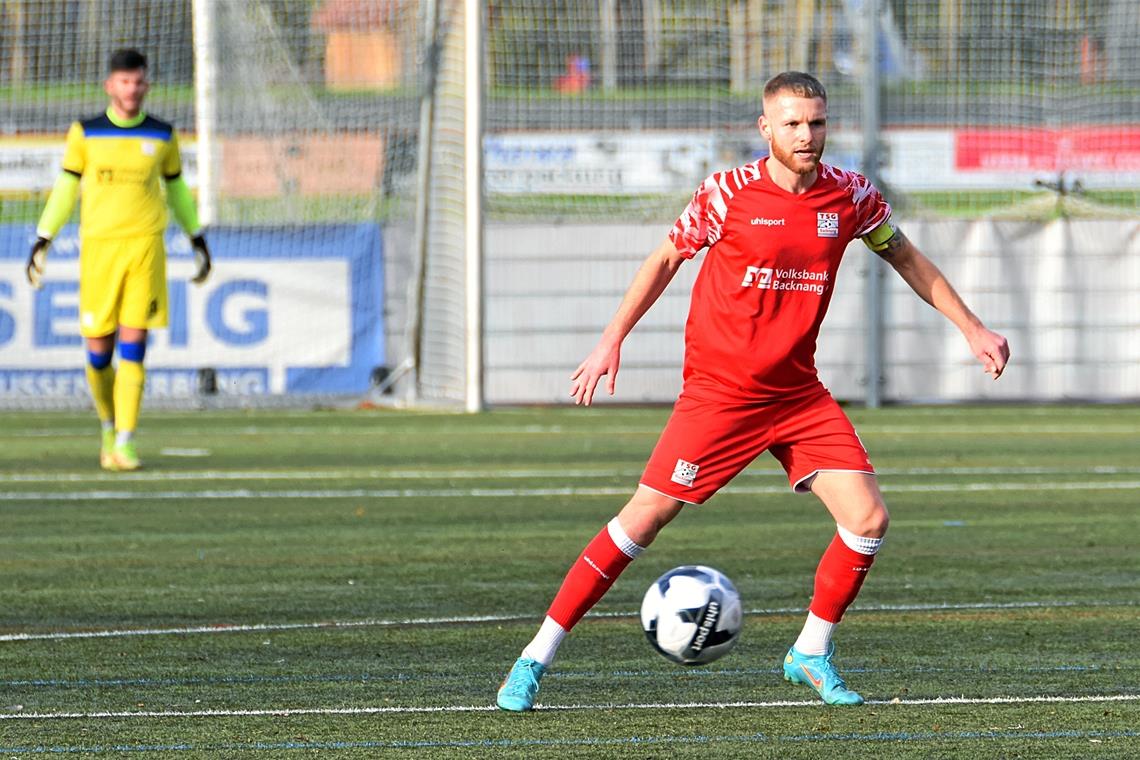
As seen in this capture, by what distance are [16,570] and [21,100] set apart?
1196 cm

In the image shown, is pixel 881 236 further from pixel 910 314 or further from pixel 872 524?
pixel 910 314

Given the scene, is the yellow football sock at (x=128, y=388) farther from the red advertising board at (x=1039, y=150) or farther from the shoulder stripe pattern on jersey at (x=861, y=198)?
the red advertising board at (x=1039, y=150)

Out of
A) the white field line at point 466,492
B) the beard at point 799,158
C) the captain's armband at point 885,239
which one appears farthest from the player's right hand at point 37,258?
the beard at point 799,158

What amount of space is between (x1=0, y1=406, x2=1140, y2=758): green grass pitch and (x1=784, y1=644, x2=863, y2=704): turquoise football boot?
0.24 ft

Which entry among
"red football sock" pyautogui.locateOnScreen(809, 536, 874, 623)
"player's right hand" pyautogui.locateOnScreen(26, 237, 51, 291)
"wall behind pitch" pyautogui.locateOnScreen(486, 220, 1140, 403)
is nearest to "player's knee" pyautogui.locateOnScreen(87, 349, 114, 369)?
"player's right hand" pyautogui.locateOnScreen(26, 237, 51, 291)

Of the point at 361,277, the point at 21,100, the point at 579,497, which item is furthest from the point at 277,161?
the point at 579,497

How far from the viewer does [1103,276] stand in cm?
1819

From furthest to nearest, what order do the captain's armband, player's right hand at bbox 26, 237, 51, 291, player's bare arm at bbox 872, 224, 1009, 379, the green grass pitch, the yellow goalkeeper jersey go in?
the yellow goalkeeper jersey < player's right hand at bbox 26, 237, 51, 291 < the captain's armband < player's bare arm at bbox 872, 224, 1009, 379 < the green grass pitch

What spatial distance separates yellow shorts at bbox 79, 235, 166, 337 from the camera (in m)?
12.5

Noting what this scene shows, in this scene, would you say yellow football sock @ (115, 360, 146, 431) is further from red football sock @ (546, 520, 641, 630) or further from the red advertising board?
the red advertising board

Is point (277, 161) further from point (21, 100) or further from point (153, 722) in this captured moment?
point (153, 722)

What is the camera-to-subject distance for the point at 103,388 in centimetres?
1276

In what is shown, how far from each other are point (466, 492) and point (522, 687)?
19.7 feet

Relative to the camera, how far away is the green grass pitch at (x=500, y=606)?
543 centimetres
